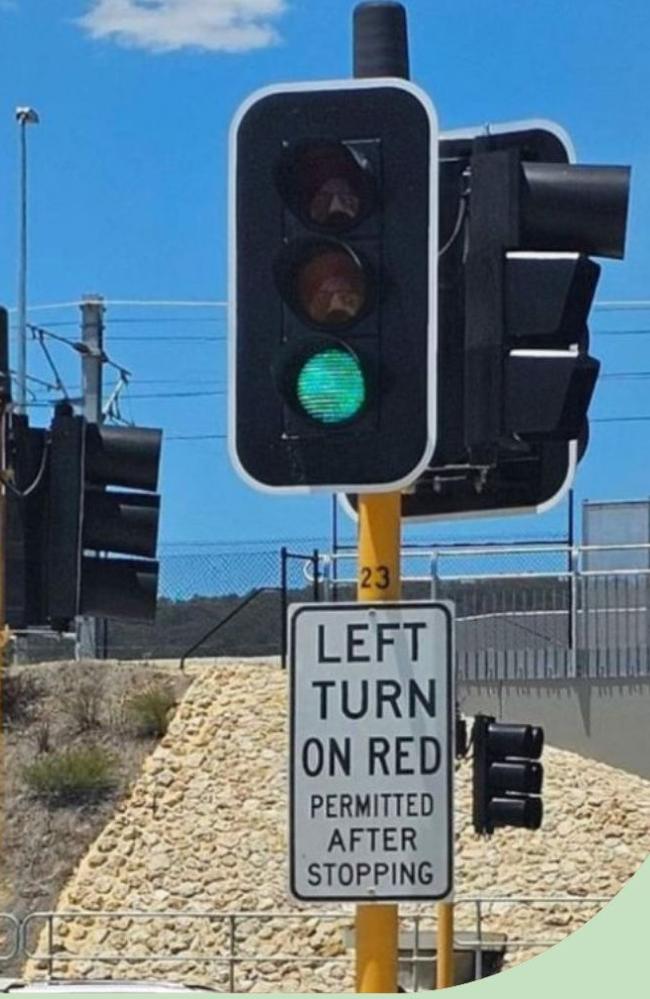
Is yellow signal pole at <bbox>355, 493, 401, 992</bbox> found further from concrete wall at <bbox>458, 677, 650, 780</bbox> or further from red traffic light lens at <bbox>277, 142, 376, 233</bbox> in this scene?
concrete wall at <bbox>458, 677, 650, 780</bbox>

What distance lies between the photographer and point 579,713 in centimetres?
2720

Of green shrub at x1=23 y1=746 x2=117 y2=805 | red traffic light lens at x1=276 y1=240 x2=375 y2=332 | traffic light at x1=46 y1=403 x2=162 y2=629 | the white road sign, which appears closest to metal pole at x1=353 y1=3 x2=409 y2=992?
the white road sign

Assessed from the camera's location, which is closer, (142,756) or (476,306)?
(476,306)

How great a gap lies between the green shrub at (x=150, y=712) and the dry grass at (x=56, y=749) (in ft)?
0.35

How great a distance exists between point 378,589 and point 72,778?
74.9 ft

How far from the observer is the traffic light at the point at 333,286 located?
601 centimetres

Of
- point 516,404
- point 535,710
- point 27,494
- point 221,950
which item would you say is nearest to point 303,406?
point 516,404

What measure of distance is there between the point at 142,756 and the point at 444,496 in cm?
2322

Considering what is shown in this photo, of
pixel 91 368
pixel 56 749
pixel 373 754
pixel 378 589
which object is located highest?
pixel 91 368

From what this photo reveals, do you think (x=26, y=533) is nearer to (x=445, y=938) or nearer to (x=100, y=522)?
(x=100, y=522)

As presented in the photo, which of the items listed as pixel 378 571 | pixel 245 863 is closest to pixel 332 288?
pixel 378 571

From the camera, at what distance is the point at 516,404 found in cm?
606

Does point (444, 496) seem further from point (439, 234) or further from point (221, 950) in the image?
point (221, 950)

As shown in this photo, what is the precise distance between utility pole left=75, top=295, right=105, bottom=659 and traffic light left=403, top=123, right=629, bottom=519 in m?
22.5
